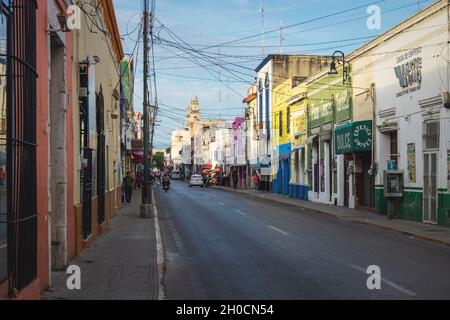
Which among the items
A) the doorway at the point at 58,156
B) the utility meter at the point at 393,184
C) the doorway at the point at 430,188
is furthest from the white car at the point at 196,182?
the doorway at the point at 58,156

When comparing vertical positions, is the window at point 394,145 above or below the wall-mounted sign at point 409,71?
below

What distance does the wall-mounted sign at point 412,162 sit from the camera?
876 inches

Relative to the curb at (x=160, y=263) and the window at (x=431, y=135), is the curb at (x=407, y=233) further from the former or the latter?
the curb at (x=160, y=263)

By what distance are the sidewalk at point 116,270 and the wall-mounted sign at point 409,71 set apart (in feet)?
35.2

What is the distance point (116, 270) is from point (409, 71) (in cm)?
1508

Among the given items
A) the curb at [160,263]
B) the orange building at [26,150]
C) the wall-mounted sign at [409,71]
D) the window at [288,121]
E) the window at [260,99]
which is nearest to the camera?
the orange building at [26,150]

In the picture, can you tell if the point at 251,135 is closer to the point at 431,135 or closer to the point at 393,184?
the point at 393,184

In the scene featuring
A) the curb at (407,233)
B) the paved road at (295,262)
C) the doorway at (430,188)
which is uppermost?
the doorway at (430,188)

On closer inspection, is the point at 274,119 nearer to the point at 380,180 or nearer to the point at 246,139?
the point at 246,139

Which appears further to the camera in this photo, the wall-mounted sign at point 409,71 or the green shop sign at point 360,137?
the green shop sign at point 360,137

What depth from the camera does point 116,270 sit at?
11.3 metres
